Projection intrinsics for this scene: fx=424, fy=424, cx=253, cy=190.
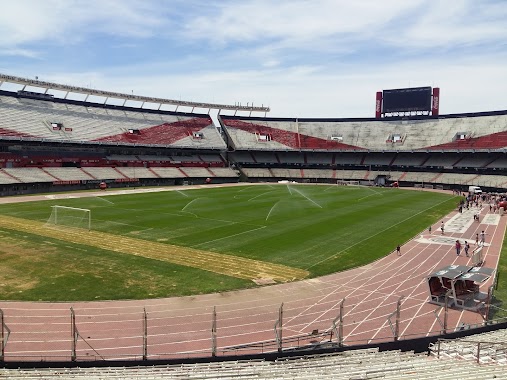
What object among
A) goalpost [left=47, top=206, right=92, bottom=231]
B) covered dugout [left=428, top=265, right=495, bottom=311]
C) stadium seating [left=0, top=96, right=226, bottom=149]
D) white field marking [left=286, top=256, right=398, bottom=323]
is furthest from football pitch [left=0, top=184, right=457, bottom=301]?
stadium seating [left=0, top=96, right=226, bottom=149]

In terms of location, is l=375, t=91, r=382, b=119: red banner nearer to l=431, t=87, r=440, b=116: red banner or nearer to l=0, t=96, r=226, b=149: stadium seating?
l=431, t=87, r=440, b=116: red banner

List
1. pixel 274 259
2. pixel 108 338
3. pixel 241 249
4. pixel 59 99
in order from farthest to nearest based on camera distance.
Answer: pixel 59 99
pixel 241 249
pixel 274 259
pixel 108 338

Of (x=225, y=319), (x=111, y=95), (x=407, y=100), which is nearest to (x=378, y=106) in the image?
(x=407, y=100)

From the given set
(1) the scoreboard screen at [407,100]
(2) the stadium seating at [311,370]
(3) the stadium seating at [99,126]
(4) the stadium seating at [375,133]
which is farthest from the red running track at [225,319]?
(1) the scoreboard screen at [407,100]

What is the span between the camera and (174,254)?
29781mm

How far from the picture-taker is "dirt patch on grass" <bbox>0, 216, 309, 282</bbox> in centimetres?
2581

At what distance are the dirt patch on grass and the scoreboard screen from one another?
94.8 meters

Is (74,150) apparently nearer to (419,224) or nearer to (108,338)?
(419,224)

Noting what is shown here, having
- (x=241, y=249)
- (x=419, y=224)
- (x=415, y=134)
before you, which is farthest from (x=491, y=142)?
(x=241, y=249)

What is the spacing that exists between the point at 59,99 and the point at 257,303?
85.4 m

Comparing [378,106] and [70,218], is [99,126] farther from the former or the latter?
[378,106]

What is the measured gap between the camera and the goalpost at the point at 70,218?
39.4 meters

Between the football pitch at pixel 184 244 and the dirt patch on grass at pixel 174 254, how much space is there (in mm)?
67

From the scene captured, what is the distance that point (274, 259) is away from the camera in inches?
1139
